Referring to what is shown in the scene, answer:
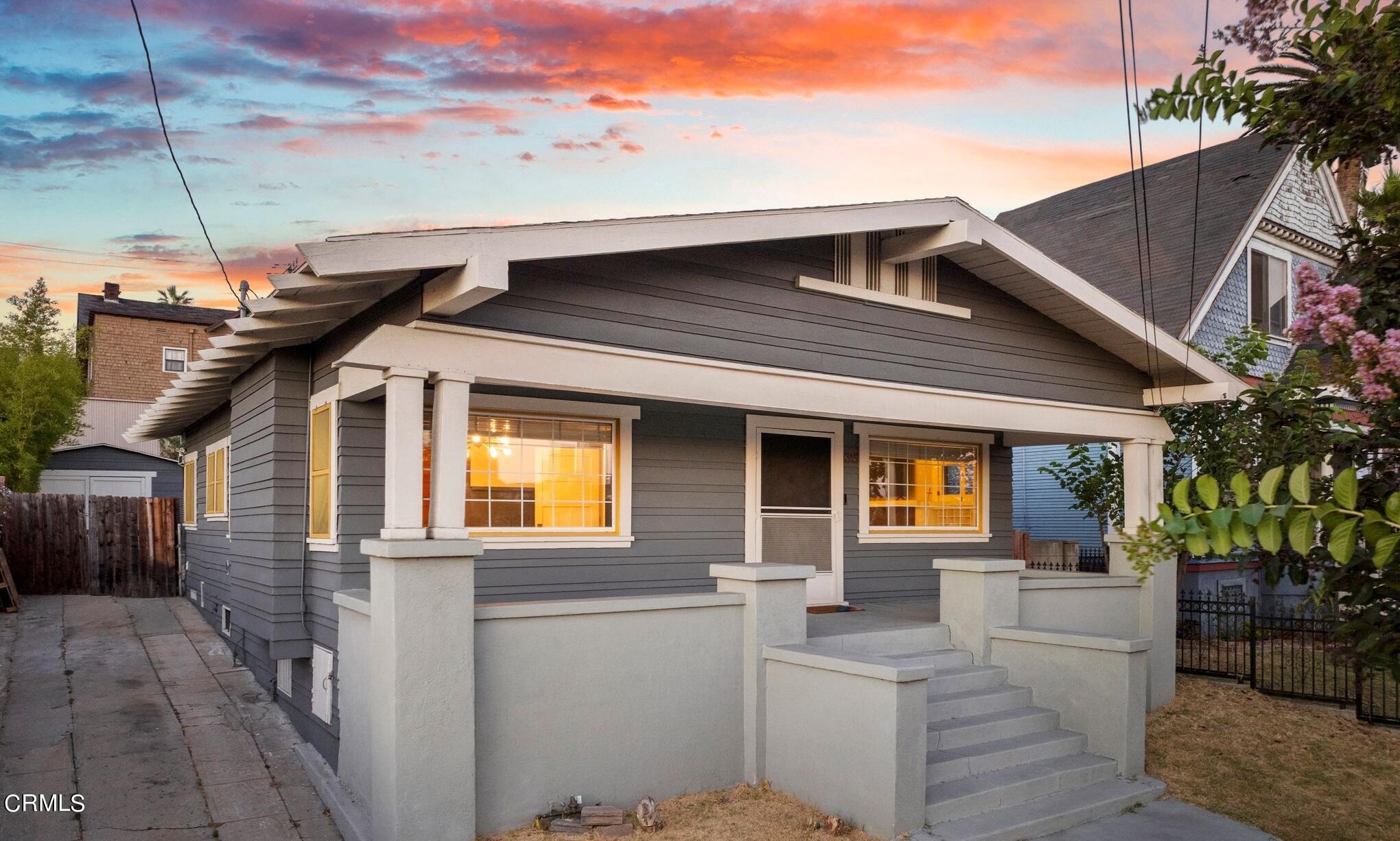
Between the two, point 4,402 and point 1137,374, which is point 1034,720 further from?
point 4,402

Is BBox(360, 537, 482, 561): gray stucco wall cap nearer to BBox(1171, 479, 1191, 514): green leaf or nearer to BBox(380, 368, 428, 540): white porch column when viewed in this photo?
BBox(380, 368, 428, 540): white porch column

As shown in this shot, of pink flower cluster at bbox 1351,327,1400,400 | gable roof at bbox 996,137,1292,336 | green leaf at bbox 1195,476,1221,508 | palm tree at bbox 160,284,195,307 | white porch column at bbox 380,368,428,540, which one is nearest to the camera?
green leaf at bbox 1195,476,1221,508

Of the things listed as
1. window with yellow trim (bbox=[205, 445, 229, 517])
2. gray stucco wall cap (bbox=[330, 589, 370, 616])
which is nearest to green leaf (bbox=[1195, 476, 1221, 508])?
gray stucco wall cap (bbox=[330, 589, 370, 616])

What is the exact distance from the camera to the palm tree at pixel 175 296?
6341cm

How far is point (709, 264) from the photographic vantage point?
7457 millimetres

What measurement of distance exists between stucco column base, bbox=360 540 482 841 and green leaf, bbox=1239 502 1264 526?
4436 millimetres

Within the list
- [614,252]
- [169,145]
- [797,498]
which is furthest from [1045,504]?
[169,145]

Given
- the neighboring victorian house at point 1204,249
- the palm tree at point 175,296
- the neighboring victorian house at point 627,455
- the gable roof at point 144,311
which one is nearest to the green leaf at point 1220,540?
the neighboring victorian house at point 627,455

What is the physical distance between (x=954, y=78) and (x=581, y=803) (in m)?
8.96

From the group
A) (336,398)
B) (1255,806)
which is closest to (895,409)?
(1255,806)

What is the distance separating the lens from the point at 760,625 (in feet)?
22.9

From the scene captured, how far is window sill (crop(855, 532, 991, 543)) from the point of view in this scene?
34.8ft

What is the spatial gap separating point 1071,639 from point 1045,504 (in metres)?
11.4

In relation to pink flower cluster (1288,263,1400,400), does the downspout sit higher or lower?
lower
